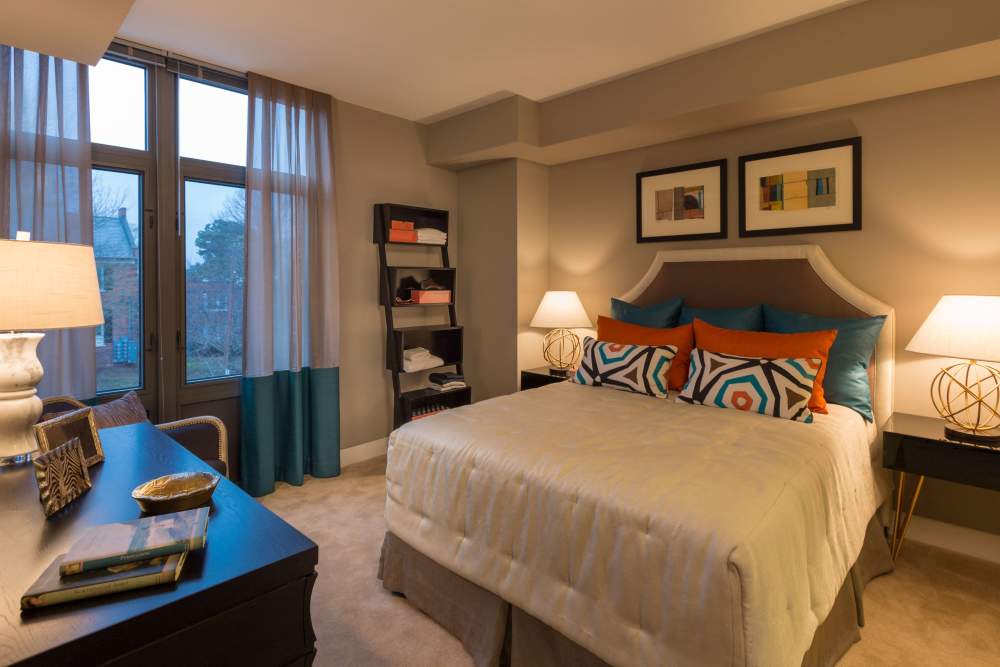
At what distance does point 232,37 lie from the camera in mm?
2795

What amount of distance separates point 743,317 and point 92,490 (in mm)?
2973

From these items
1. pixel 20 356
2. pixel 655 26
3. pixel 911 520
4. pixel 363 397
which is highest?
pixel 655 26

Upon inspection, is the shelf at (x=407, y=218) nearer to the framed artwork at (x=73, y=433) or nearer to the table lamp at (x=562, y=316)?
the table lamp at (x=562, y=316)

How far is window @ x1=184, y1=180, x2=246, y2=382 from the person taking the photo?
3.18m

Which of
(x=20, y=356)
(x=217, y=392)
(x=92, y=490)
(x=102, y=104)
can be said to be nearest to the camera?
(x=92, y=490)

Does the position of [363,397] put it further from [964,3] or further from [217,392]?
[964,3]

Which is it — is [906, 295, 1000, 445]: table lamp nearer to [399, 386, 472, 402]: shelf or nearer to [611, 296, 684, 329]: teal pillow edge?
[611, 296, 684, 329]: teal pillow edge

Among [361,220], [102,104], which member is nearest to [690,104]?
[361,220]

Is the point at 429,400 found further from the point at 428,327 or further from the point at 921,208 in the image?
the point at 921,208

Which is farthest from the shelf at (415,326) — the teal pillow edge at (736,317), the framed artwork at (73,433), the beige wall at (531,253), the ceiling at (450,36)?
the framed artwork at (73,433)

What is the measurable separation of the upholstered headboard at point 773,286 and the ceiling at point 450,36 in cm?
119

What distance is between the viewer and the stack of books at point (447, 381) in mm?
4098

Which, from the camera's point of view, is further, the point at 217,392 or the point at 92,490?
the point at 217,392

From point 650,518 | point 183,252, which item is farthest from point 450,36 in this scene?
point 650,518
